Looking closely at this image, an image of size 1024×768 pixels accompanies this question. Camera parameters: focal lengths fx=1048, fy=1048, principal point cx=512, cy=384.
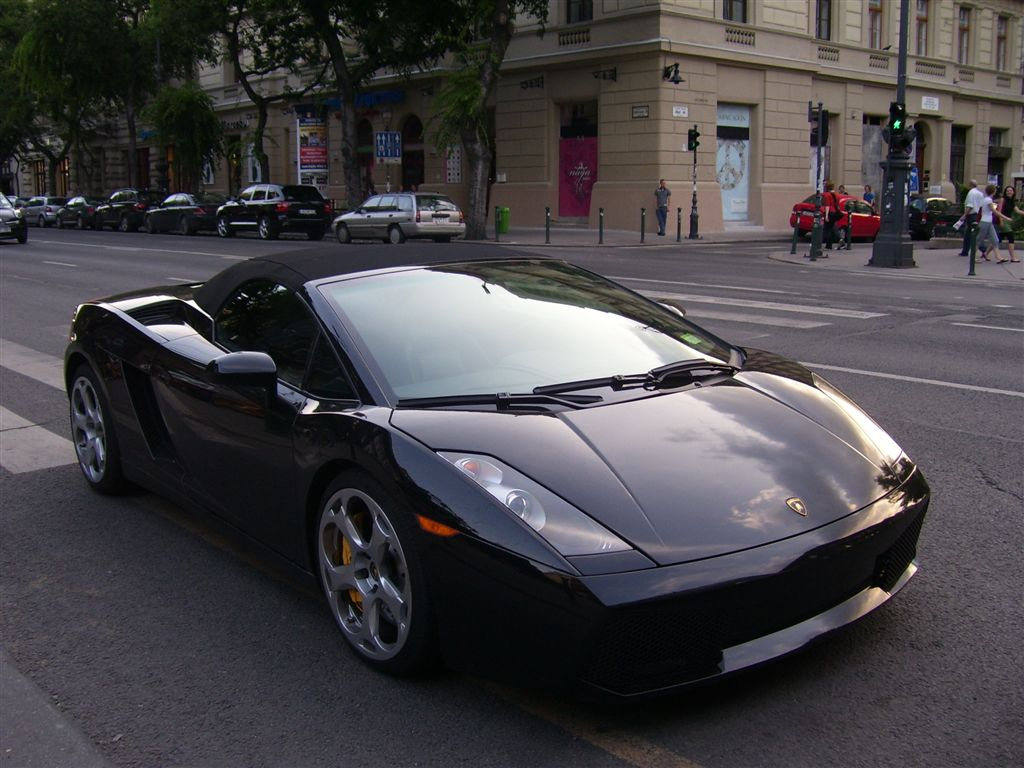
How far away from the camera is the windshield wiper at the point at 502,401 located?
3.52 metres

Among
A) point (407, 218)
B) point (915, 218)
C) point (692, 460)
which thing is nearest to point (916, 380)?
point (692, 460)

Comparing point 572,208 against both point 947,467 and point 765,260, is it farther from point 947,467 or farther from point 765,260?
point 947,467

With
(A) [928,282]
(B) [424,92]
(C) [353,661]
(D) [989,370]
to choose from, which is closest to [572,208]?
(B) [424,92]

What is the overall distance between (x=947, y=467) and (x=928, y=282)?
45.5 ft

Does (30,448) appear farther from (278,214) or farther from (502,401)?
(278,214)

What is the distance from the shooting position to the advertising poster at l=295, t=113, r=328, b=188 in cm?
4125

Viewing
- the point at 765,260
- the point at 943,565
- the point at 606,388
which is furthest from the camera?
the point at 765,260

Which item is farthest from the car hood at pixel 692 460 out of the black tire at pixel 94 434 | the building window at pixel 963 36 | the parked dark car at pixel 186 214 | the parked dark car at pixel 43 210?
the parked dark car at pixel 43 210

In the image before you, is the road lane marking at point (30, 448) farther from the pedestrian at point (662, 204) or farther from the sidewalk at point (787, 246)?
the pedestrian at point (662, 204)

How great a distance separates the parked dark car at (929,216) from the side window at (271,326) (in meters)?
31.2

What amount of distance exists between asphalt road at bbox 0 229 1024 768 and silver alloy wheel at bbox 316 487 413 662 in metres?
0.14

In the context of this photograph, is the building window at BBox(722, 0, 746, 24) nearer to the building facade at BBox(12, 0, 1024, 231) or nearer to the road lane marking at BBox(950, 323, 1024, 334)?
the building facade at BBox(12, 0, 1024, 231)

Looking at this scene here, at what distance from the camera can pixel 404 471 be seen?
321cm

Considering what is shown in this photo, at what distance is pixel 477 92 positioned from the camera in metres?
30.7
